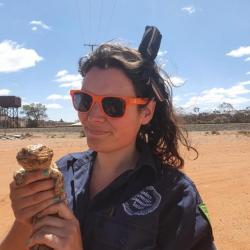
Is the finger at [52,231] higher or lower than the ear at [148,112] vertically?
lower

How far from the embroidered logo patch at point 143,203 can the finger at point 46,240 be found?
0.30 m

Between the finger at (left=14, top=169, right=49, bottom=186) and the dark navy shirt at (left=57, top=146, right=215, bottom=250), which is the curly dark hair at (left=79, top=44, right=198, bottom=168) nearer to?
the dark navy shirt at (left=57, top=146, right=215, bottom=250)

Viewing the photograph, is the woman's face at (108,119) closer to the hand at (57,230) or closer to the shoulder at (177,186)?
the shoulder at (177,186)

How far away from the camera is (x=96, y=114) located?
7.47 ft

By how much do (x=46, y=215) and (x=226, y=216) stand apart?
579 cm

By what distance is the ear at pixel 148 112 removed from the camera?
2385 mm

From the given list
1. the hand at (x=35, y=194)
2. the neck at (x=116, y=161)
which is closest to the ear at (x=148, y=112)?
the neck at (x=116, y=161)

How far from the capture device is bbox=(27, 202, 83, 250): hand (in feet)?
6.09

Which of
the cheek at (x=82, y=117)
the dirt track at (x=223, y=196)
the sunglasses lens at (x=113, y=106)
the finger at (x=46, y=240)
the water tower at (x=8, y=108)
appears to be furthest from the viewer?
the water tower at (x=8, y=108)

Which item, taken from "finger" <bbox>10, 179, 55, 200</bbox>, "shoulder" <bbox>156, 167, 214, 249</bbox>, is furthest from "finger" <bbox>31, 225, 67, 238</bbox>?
"shoulder" <bbox>156, 167, 214, 249</bbox>

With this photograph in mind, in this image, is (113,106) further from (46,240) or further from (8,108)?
(8,108)

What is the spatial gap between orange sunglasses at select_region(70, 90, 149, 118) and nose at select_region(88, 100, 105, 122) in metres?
0.01

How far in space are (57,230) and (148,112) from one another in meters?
0.78

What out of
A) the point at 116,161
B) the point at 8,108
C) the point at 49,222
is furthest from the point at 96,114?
the point at 8,108
